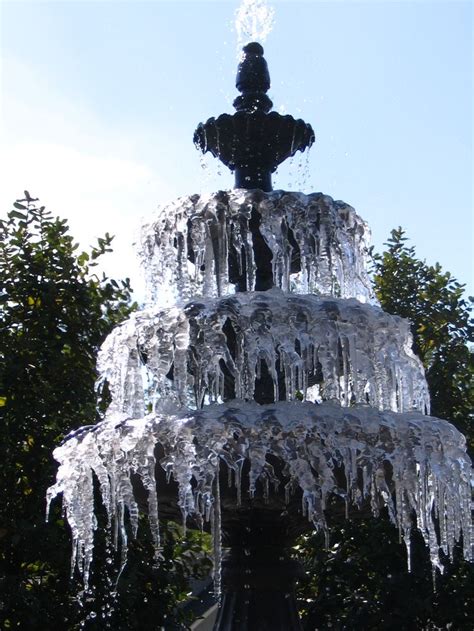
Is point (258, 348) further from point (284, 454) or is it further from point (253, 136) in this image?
point (253, 136)

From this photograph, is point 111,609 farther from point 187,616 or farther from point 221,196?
point 221,196

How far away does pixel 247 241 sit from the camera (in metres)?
6.54

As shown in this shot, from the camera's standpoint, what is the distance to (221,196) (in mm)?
6371

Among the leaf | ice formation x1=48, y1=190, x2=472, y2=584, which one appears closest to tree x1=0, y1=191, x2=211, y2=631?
the leaf

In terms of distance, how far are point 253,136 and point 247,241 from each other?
3.12 feet

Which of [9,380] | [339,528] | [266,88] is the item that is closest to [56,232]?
[9,380]

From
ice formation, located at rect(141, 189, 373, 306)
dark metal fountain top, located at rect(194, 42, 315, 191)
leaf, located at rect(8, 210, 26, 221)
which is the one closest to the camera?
ice formation, located at rect(141, 189, 373, 306)

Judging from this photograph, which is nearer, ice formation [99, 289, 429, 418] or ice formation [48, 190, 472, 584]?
ice formation [48, 190, 472, 584]

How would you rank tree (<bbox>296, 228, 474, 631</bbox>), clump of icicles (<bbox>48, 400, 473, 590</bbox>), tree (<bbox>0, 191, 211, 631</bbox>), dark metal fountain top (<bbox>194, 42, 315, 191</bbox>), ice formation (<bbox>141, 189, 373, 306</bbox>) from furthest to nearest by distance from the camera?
1. tree (<bbox>296, 228, 474, 631</bbox>)
2. tree (<bbox>0, 191, 211, 631</bbox>)
3. dark metal fountain top (<bbox>194, 42, 315, 191</bbox>)
4. ice formation (<bbox>141, 189, 373, 306</bbox>)
5. clump of icicles (<bbox>48, 400, 473, 590</bbox>)

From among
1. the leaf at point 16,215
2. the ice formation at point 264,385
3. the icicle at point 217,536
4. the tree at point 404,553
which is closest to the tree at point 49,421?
the leaf at point 16,215

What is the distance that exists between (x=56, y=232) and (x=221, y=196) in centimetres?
456

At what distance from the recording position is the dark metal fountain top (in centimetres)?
691

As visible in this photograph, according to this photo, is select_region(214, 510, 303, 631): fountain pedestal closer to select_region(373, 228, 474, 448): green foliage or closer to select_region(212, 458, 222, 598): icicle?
select_region(212, 458, 222, 598): icicle

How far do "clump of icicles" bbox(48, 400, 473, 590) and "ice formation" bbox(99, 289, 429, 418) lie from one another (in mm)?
Answer: 528
